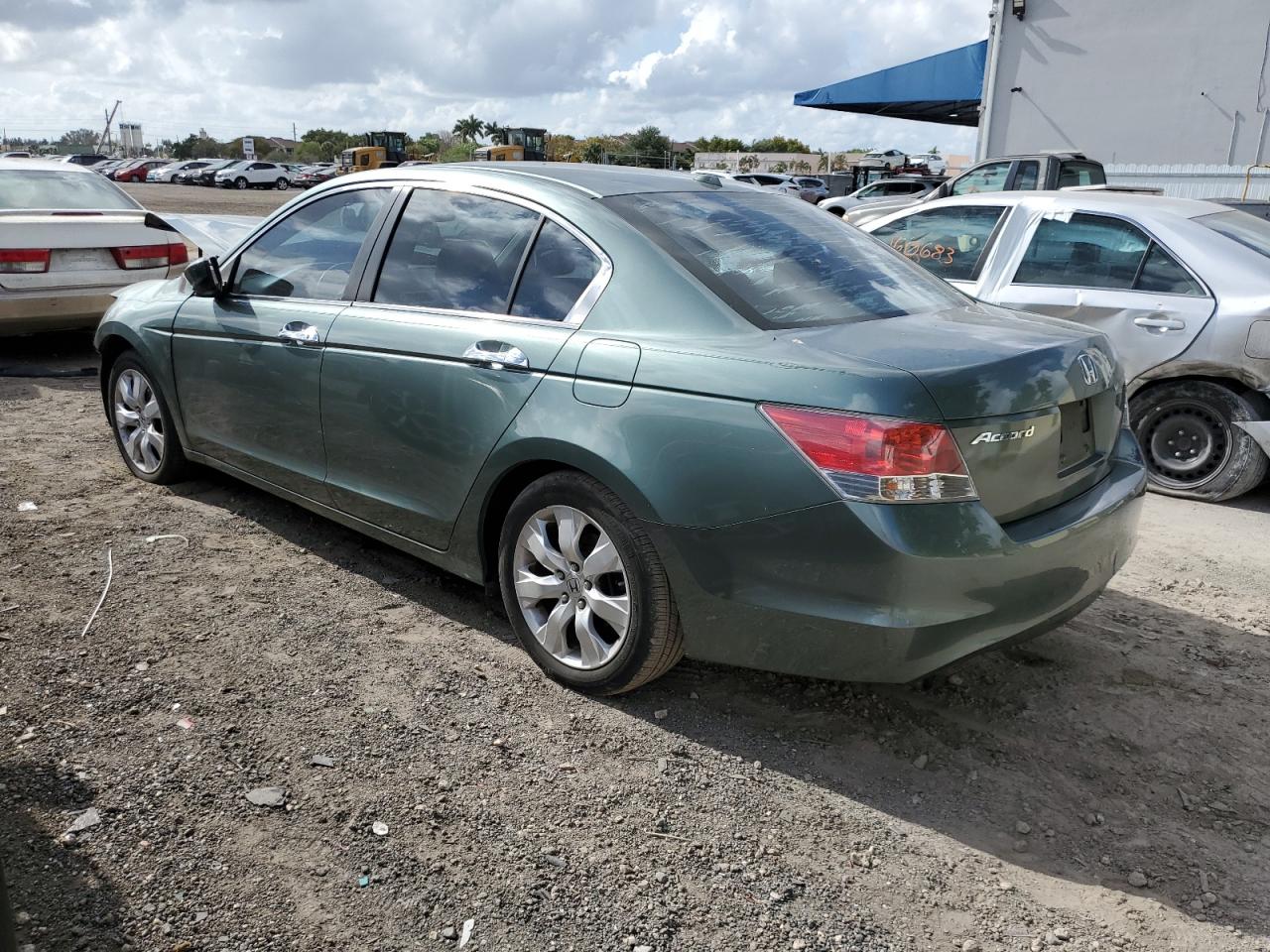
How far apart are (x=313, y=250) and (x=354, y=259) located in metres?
0.37

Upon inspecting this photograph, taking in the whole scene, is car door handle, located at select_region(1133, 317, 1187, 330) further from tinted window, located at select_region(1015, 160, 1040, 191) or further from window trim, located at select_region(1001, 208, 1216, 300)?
tinted window, located at select_region(1015, 160, 1040, 191)

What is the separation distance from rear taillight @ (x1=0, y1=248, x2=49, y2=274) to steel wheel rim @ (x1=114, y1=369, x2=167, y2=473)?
3327 mm

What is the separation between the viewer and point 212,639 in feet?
12.1

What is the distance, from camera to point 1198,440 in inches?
227

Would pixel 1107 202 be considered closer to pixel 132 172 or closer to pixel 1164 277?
pixel 1164 277

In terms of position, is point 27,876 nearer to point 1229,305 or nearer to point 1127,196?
point 1229,305

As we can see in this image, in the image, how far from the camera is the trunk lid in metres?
2.73

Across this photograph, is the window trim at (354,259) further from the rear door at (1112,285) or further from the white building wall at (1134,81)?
the white building wall at (1134,81)

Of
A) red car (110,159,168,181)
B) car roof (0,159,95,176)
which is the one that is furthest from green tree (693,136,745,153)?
car roof (0,159,95,176)

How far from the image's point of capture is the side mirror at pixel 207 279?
4.57 metres

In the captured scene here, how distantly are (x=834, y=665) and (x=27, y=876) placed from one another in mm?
2076

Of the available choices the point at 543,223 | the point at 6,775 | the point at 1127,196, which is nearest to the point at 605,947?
the point at 6,775

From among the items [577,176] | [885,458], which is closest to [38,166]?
[577,176]

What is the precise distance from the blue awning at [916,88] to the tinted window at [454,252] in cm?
1998
